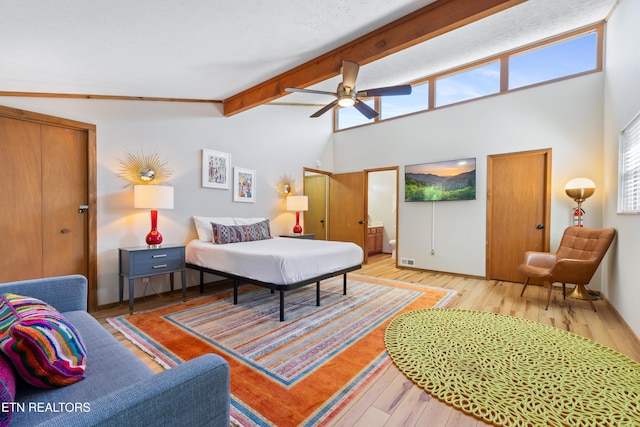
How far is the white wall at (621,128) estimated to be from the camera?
2643 millimetres

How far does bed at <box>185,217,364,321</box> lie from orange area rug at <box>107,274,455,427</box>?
299 millimetres

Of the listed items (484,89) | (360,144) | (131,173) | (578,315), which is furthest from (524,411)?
(360,144)

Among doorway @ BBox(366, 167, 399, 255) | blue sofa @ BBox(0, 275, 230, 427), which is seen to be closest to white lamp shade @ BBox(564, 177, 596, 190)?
doorway @ BBox(366, 167, 399, 255)

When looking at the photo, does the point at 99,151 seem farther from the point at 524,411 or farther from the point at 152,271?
the point at 524,411

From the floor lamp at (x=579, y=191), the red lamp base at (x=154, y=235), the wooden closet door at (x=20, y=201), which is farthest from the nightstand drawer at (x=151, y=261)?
the floor lamp at (x=579, y=191)

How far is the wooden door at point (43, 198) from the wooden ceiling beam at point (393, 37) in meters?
2.36

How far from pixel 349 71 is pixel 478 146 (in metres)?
3.17

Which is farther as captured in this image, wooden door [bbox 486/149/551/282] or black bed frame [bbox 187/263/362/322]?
wooden door [bbox 486/149/551/282]

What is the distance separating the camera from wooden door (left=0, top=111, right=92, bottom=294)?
280cm

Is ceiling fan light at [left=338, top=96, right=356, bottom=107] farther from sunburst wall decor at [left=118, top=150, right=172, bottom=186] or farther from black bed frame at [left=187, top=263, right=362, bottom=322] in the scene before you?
sunburst wall decor at [left=118, top=150, right=172, bottom=186]

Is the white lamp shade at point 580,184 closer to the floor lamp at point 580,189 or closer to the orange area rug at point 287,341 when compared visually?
the floor lamp at point 580,189

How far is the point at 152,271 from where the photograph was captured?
334 centimetres

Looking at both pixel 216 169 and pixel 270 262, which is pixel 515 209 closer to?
pixel 270 262

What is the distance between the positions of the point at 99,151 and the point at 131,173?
1.30 feet
